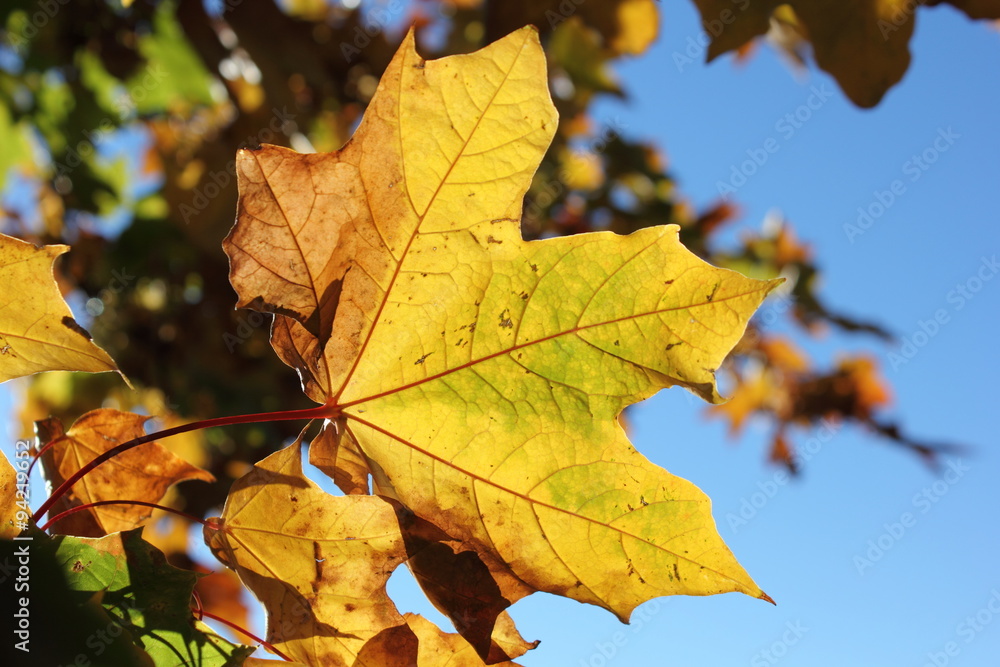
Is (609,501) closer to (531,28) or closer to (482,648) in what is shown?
(482,648)

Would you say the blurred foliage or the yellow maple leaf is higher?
the blurred foliage

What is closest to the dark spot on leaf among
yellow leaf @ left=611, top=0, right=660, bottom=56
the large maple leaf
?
the large maple leaf

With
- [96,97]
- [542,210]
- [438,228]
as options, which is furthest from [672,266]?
[96,97]

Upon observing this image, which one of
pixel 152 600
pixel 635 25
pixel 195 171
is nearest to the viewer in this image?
pixel 152 600

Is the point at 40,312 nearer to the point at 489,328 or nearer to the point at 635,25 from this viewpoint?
the point at 489,328

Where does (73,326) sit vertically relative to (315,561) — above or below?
above

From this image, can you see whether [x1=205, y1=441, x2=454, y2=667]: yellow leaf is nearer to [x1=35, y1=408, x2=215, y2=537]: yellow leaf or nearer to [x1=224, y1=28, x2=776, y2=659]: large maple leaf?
[x1=224, y1=28, x2=776, y2=659]: large maple leaf

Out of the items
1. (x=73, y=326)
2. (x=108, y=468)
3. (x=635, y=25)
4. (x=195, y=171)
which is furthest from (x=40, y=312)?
(x=195, y=171)
